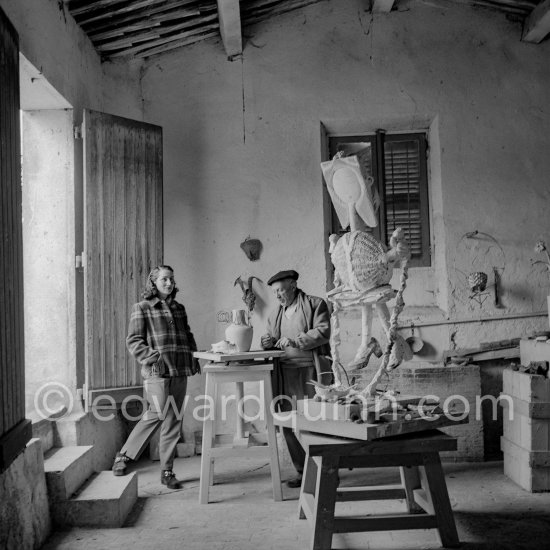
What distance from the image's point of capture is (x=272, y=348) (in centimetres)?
523

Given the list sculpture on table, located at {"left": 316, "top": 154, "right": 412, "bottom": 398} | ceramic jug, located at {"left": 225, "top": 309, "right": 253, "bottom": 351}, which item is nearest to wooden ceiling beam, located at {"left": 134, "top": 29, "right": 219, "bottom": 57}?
ceramic jug, located at {"left": 225, "top": 309, "right": 253, "bottom": 351}

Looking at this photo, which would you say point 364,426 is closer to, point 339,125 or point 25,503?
point 25,503

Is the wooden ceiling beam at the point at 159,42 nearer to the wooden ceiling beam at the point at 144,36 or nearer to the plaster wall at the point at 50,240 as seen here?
the wooden ceiling beam at the point at 144,36

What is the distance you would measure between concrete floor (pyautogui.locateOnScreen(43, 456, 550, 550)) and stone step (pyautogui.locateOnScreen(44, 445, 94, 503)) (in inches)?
10.2

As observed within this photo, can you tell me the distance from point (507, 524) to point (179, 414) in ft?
8.11

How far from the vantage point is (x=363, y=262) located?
12.5ft

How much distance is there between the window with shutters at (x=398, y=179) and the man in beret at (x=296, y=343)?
53.7 inches

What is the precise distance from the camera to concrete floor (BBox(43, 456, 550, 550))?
3883 mm

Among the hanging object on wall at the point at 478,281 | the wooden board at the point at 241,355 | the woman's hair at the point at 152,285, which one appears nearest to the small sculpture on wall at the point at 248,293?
the woman's hair at the point at 152,285

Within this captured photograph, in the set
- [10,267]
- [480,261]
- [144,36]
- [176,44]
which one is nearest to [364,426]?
[10,267]

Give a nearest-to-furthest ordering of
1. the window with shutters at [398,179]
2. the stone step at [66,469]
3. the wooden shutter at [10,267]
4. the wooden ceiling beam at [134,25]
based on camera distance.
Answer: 1. the wooden shutter at [10,267]
2. the stone step at [66,469]
3. the wooden ceiling beam at [134,25]
4. the window with shutters at [398,179]

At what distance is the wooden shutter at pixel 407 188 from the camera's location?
21.4ft

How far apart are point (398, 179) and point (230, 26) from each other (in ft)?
7.15

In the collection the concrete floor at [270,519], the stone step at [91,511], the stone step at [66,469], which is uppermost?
the stone step at [66,469]
